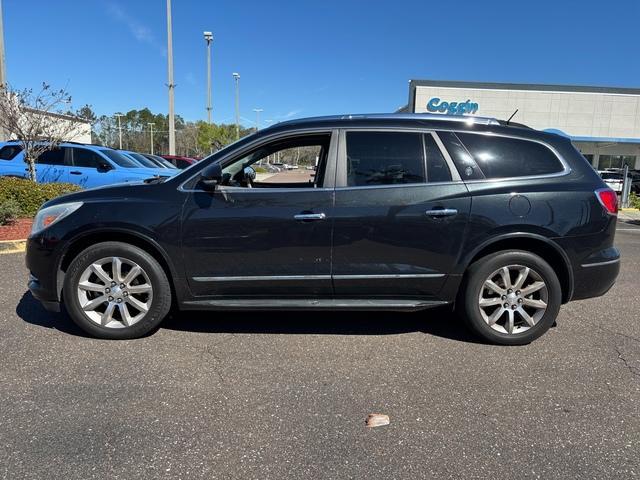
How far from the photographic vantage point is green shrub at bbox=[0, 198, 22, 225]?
838cm

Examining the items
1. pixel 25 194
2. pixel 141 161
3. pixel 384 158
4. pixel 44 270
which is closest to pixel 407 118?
pixel 384 158

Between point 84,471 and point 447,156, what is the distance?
3.23 m

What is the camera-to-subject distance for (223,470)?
95.3 inches

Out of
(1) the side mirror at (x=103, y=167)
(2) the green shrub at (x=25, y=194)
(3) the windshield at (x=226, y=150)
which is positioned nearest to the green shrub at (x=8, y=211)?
(2) the green shrub at (x=25, y=194)

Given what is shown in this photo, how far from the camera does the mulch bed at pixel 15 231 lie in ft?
25.8

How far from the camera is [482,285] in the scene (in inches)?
155

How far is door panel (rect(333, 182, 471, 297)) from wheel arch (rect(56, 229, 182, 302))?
135cm

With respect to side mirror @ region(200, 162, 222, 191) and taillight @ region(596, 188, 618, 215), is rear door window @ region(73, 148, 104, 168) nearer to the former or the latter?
side mirror @ region(200, 162, 222, 191)

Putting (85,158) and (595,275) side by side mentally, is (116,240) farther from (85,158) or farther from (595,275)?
(85,158)

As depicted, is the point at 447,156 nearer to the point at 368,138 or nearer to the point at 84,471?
the point at 368,138

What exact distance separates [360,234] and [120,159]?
10.1 meters

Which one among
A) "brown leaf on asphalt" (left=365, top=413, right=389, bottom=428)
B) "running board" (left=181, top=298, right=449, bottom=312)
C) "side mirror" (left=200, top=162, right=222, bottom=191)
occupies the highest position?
"side mirror" (left=200, top=162, right=222, bottom=191)

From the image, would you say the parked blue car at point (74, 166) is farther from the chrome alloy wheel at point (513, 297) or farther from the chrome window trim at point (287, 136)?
the chrome alloy wheel at point (513, 297)

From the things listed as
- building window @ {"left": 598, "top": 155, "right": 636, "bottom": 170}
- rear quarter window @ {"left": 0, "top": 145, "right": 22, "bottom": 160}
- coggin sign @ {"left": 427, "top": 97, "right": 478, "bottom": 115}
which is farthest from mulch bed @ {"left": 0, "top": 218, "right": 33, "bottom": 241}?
building window @ {"left": 598, "top": 155, "right": 636, "bottom": 170}
